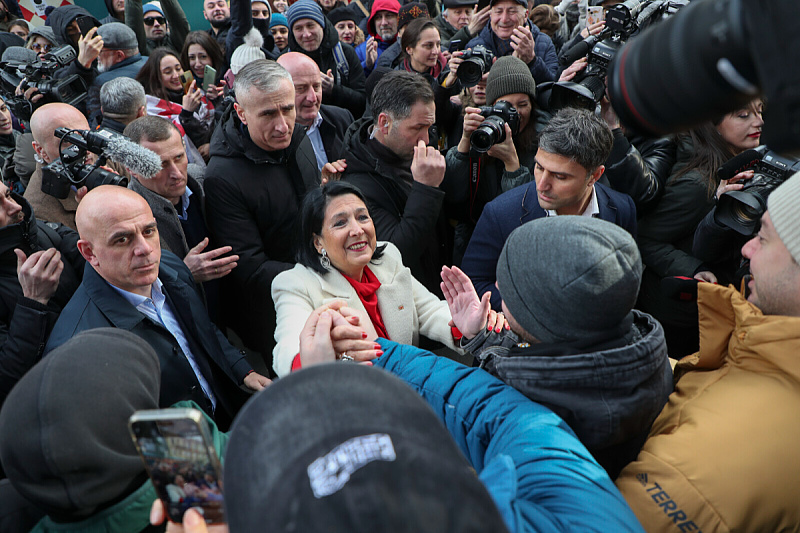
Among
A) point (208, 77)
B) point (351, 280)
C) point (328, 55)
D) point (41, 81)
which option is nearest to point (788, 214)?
point (351, 280)

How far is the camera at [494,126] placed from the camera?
2.80 meters

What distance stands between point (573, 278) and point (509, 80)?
92.0 inches

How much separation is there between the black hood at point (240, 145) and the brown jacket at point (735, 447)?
231 cm

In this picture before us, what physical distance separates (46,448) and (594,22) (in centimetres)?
400

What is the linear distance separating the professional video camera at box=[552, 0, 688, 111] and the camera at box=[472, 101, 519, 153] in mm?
305

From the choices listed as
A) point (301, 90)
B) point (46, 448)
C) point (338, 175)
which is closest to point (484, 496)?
point (46, 448)

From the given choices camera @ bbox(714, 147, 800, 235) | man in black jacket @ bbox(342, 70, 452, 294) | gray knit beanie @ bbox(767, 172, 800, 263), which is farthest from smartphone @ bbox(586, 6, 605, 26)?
gray knit beanie @ bbox(767, 172, 800, 263)

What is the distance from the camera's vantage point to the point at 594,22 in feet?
12.6

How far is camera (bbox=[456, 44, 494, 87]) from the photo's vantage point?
3.68m

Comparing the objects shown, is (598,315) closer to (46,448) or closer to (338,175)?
(46,448)

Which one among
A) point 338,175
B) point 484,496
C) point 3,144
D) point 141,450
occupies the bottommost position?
point 3,144

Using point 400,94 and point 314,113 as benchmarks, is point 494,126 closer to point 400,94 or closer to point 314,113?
point 400,94

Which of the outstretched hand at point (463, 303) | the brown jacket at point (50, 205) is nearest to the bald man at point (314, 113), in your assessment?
the brown jacket at point (50, 205)

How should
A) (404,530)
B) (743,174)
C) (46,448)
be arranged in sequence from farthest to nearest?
(743,174), (46,448), (404,530)
